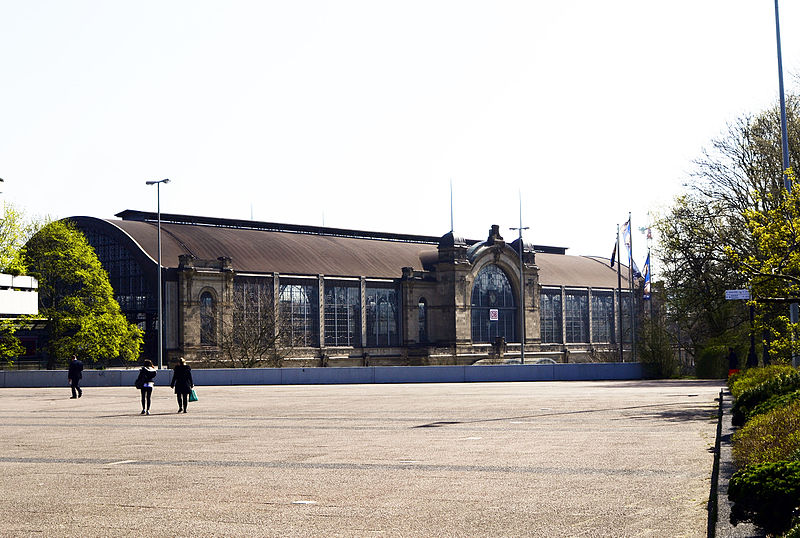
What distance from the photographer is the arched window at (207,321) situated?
75688 millimetres

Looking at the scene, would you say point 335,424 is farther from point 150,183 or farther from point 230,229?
point 230,229

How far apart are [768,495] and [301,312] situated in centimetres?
7617

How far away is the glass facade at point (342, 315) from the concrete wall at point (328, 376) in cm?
2778

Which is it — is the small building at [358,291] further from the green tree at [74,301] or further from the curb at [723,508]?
the curb at [723,508]

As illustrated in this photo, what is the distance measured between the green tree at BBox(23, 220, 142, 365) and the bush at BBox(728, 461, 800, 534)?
2257 inches

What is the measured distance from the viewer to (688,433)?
18.9 m

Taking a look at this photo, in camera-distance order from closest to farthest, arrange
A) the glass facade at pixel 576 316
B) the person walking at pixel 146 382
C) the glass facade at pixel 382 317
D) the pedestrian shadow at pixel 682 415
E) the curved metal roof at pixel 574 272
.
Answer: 1. the pedestrian shadow at pixel 682 415
2. the person walking at pixel 146 382
3. the glass facade at pixel 382 317
4. the glass facade at pixel 576 316
5. the curved metal roof at pixel 574 272

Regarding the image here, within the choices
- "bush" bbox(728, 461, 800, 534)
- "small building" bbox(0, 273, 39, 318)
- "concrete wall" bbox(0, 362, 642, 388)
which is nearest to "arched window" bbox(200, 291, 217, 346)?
"concrete wall" bbox(0, 362, 642, 388)

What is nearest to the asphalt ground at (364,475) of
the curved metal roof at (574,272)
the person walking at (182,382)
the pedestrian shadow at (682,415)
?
the pedestrian shadow at (682,415)

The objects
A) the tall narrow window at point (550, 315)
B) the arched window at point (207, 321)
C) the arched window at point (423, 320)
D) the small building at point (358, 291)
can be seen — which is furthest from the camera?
the tall narrow window at point (550, 315)

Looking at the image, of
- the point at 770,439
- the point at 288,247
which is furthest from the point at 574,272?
the point at 770,439

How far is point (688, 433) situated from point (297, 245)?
235ft

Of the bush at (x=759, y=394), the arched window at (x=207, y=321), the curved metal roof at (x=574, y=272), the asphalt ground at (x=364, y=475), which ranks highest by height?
the curved metal roof at (x=574, y=272)

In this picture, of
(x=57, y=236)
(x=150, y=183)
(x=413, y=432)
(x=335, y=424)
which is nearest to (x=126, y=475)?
(x=413, y=432)
